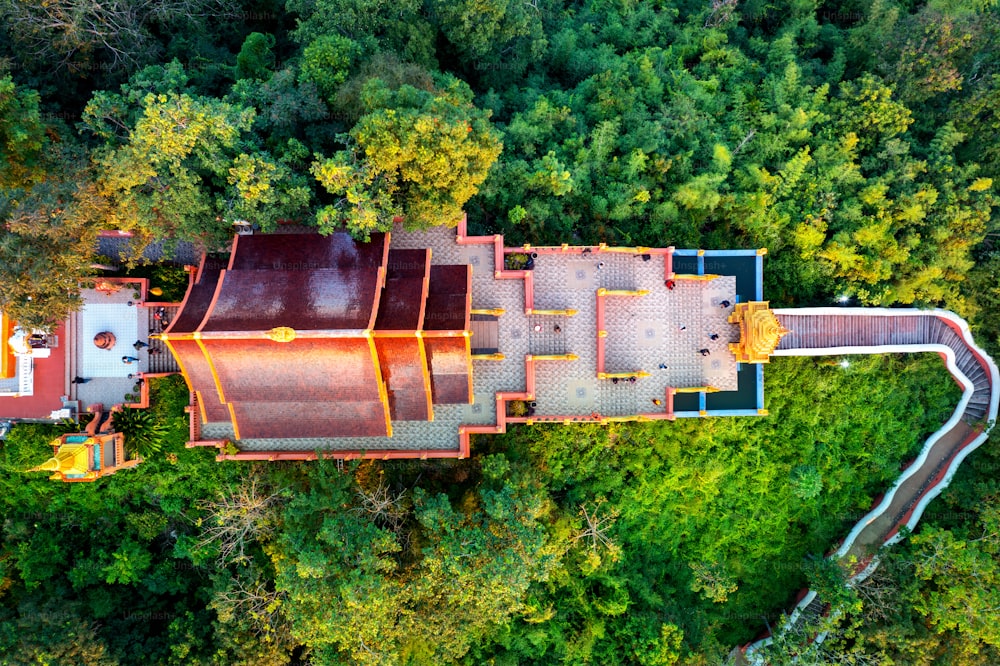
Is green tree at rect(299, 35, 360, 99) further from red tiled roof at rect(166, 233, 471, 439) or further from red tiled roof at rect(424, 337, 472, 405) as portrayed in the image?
red tiled roof at rect(424, 337, 472, 405)

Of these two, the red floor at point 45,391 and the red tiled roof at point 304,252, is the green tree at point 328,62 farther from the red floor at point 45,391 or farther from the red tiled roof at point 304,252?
the red floor at point 45,391

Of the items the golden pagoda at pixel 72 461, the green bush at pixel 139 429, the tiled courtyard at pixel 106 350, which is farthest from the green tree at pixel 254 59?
the golden pagoda at pixel 72 461

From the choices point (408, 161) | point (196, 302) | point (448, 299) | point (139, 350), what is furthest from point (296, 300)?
point (139, 350)

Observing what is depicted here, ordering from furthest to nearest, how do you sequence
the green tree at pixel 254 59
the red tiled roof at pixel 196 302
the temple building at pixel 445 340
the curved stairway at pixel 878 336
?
the curved stairway at pixel 878 336 → the green tree at pixel 254 59 → the red tiled roof at pixel 196 302 → the temple building at pixel 445 340

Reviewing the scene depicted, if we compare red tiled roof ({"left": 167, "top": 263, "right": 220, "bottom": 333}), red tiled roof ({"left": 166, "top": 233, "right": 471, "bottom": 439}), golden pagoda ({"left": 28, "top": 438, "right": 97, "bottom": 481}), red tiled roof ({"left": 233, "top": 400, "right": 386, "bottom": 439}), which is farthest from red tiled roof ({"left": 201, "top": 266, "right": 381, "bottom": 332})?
golden pagoda ({"left": 28, "top": 438, "right": 97, "bottom": 481})

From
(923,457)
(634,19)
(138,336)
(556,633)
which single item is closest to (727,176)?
(634,19)
